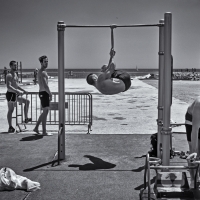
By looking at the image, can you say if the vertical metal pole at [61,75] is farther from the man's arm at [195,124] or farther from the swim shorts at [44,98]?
the man's arm at [195,124]

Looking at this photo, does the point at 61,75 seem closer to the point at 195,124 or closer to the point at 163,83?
the point at 163,83

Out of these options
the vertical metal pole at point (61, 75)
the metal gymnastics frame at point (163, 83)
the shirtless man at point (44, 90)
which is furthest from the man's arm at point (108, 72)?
the shirtless man at point (44, 90)

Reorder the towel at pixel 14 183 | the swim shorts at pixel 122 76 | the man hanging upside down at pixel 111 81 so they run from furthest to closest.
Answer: the swim shorts at pixel 122 76
the man hanging upside down at pixel 111 81
the towel at pixel 14 183

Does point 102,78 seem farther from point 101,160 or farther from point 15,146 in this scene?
point 15,146

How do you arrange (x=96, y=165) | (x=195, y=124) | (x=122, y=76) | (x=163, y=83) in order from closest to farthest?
1. (x=195, y=124)
2. (x=122, y=76)
3. (x=163, y=83)
4. (x=96, y=165)

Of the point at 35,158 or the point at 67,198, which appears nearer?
the point at 67,198

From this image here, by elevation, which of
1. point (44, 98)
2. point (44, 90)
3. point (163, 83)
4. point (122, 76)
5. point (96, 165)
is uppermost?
point (122, 76)

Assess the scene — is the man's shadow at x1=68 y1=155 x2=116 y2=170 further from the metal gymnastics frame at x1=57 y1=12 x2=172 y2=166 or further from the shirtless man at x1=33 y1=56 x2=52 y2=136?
the shirtless man at x1=33 y1=56 x2=52 y2=136

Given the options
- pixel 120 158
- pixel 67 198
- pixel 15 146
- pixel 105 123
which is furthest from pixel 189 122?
pixel 105 123

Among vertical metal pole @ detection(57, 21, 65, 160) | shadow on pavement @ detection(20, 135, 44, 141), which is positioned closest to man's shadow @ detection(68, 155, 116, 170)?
vertical metal pole @ detection(57, 21, 65, 160)

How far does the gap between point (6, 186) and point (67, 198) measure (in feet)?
3.10

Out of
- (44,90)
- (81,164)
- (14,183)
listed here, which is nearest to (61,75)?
(81,164)

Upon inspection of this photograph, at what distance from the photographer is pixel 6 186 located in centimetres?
468

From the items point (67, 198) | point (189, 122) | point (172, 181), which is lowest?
point (67, 198)
